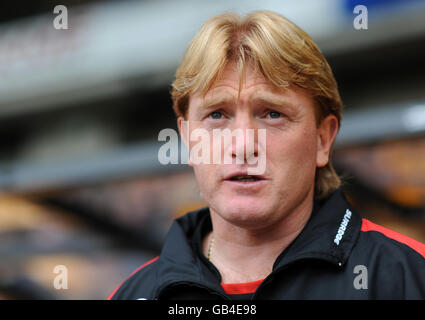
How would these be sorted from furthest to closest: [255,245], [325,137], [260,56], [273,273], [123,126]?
[123,126] → [325,137] → [255,245] → [260,56] → [273,273]

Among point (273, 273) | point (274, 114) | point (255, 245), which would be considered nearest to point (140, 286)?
point (255, 245)

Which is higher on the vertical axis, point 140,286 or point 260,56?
point 260,56

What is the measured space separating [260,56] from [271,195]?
455 millimetres

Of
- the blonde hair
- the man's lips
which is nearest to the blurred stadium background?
the blonde hair

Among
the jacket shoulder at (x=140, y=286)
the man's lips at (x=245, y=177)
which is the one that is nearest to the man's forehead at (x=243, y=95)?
the man's lips at (x=245, y=177)

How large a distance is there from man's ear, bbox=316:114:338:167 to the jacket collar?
0.13 metres

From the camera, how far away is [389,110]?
2939 mm

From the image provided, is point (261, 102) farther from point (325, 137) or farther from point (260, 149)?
point (325, 137)

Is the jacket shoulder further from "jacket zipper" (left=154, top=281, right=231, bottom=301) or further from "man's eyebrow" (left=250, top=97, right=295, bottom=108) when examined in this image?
"man's eyebrow" (left=250, top=97, right=295, bottom=108)

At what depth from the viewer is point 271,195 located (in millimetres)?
1595

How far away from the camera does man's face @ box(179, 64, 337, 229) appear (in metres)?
1.58
